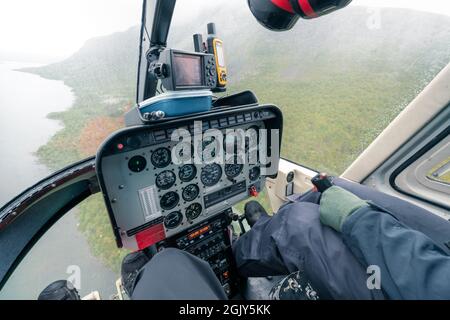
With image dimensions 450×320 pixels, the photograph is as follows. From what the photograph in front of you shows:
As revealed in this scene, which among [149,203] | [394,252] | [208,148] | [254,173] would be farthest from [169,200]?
[394,252]

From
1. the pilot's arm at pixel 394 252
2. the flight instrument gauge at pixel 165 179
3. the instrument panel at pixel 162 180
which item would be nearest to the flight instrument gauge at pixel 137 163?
the instrument panel at pixel 162 180

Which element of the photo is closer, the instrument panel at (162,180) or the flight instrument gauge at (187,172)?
the instrument panel at (162,180)

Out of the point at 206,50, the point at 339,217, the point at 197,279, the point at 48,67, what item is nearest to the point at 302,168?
the point at 339,217

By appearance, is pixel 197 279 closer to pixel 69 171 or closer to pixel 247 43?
pixel 69 171

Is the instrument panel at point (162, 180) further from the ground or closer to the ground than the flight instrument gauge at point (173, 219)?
further from the ground

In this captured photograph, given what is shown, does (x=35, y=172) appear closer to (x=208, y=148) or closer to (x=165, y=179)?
(x=165, y=179)

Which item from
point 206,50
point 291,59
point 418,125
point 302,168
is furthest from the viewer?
point 302,168

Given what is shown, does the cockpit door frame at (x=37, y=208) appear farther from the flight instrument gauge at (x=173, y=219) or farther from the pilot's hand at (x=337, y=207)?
the pilot's hand at (x=337, y=207)
